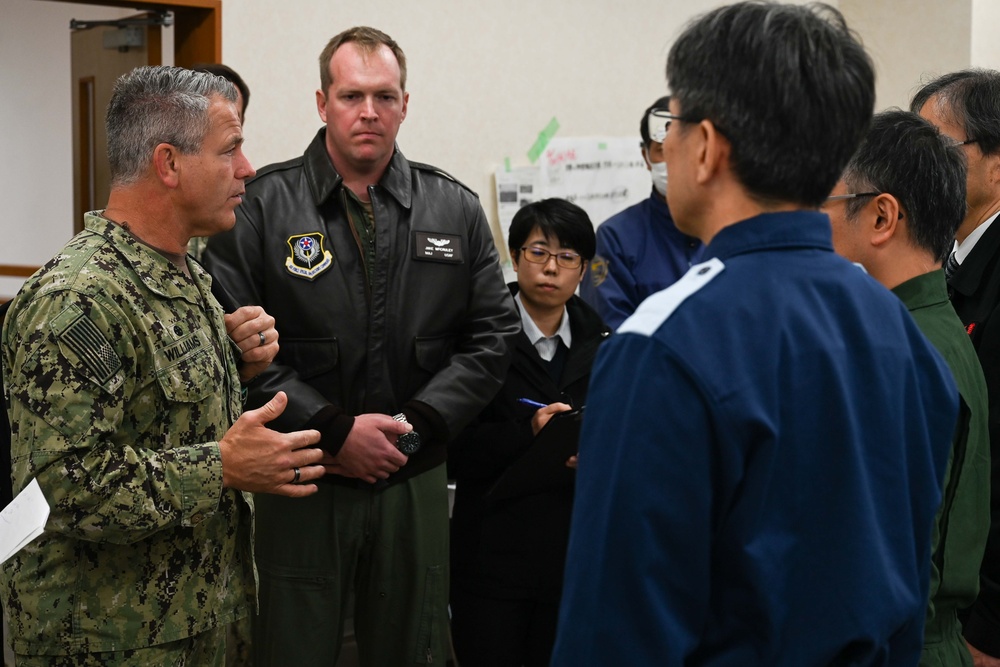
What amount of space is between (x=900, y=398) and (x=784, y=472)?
167mm

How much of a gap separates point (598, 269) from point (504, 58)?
1.14 metres

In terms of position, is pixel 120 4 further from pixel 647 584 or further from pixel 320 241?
pixel 647 584

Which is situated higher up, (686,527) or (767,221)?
(767,221)

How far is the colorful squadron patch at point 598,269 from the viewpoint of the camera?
3170 millimetres

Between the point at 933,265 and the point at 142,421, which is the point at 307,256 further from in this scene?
the point at 933,265

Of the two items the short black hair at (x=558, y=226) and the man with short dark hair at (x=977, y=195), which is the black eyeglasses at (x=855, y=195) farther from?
the short black hair at (x=558, y=226)

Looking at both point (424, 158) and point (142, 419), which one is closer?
point (142, 419)

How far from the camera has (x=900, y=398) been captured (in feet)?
3.39

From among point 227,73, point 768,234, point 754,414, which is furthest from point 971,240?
point 227,73

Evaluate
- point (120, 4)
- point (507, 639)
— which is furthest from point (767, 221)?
point (120, 4)

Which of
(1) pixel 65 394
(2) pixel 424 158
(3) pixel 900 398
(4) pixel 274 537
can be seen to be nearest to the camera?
(3) pixel 900 398

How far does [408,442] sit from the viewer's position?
7.80 ft

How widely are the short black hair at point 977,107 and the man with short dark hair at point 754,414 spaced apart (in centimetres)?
130

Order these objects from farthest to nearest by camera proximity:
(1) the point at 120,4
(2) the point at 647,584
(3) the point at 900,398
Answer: (1) the point at 120,4 < (3) the point at 900,398 < (2) the point at 647,584
